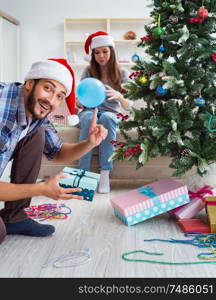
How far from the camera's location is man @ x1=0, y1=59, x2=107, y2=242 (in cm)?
132

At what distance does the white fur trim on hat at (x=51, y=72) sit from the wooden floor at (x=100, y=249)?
66cm

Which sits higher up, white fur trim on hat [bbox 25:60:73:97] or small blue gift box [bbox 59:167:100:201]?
white fur trim on hat [bbox 25:60:73:97]

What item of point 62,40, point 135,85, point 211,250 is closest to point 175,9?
point 135,85

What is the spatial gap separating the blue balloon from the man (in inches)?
30.0

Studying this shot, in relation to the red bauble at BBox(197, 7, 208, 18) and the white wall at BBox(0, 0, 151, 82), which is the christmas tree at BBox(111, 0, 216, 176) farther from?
the white wall at BBox(0, 0, 151, 82)

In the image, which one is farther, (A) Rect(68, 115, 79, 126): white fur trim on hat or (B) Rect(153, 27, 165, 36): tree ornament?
(A) Rect(68, 115, 79, 126): white fur trim on hat

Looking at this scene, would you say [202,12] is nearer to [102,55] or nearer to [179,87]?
[179,87]

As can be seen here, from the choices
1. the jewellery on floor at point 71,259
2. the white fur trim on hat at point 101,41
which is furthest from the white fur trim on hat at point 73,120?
the jewellery on floor at point 71,259

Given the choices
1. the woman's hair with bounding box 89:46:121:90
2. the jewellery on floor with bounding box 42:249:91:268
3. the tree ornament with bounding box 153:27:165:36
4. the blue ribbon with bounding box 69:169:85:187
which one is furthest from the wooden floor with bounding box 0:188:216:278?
the woman's hair with bounding box 89:46:121:90

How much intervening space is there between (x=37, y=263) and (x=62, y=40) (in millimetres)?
5108

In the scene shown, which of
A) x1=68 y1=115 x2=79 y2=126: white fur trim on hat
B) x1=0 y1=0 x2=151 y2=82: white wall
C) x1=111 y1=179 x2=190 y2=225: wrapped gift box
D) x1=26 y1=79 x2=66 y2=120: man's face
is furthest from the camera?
x1=0 y1=0 x2=151 y2=82: white wall

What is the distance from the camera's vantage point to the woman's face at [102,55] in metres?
2.99

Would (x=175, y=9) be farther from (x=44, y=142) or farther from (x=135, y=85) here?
(x=44, y=142)

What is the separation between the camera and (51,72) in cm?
155
